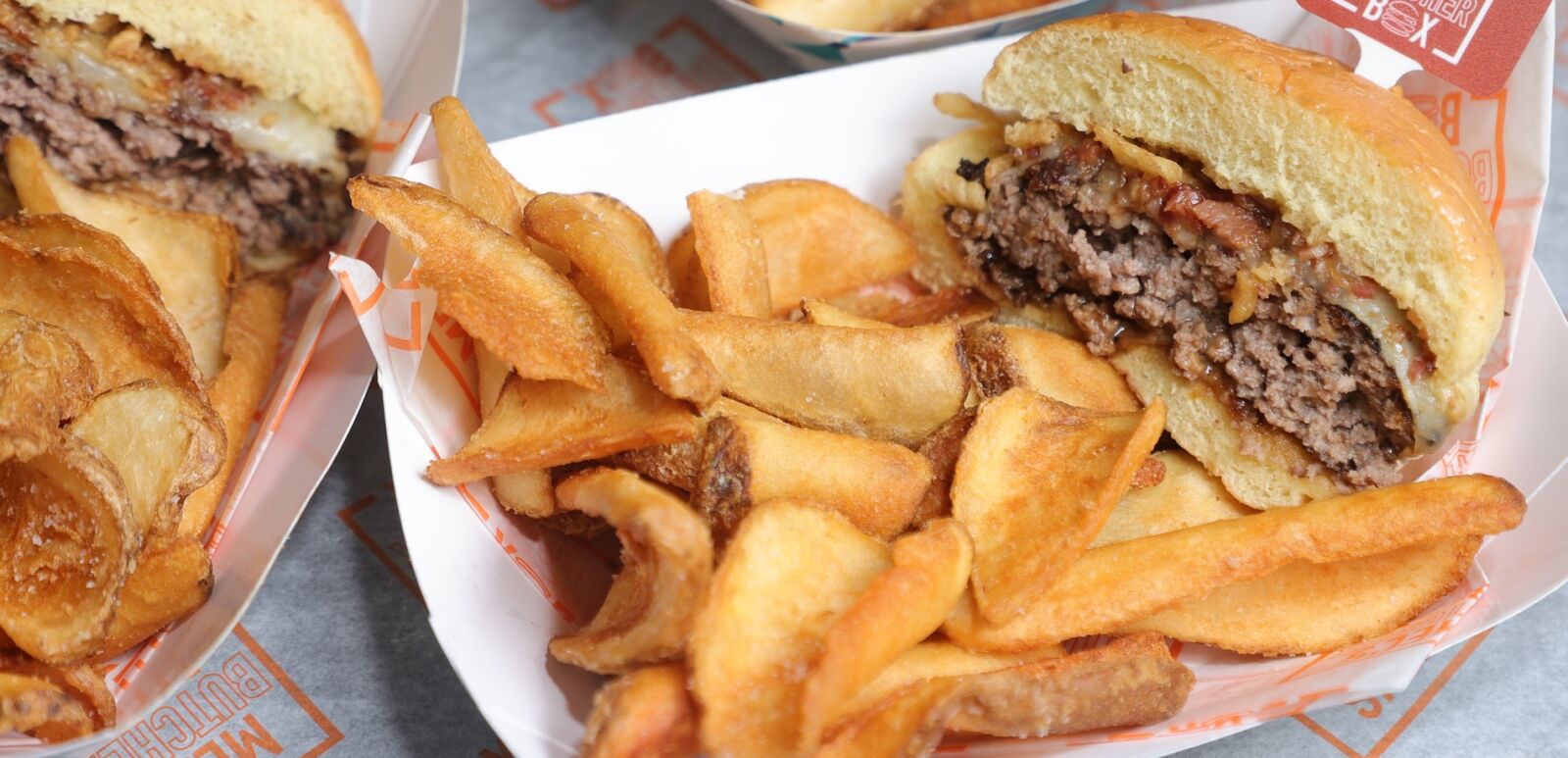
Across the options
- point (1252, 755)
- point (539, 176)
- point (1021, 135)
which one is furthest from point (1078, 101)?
point (1252, 755)

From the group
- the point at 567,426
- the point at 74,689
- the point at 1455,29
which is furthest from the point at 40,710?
the point at 1455,29

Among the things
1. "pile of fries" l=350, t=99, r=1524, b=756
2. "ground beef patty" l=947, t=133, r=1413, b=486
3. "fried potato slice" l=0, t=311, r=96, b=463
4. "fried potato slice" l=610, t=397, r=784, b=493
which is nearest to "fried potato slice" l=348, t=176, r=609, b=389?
"pile of fries" l=350, t=99, r=1524, b=756

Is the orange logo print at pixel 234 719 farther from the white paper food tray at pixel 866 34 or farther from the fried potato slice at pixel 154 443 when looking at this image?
the white paper food tray at pixel 866 34

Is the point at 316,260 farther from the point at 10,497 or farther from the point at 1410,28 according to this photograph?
the point at 1410,28

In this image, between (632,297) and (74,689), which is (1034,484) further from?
(74,689)

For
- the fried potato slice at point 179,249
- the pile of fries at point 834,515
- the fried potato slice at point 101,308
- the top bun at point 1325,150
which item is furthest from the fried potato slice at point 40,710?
the top bun at point 1325,150

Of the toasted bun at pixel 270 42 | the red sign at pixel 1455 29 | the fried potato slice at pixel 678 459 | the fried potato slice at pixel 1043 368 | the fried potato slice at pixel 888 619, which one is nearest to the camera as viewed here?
the fried potato slice at pixel 888 619
